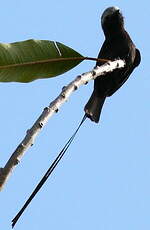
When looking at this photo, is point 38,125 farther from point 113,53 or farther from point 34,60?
point 113,53

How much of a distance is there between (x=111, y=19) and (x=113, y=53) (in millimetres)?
385

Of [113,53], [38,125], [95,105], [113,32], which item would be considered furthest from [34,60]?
[113,32]

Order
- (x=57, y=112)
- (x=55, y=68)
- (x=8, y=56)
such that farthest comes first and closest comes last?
1. (x=55, y=68)
2. (x=8, y=56)
3. (x=57, y=112)

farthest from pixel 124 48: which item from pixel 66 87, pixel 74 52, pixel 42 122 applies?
pixel 42 122

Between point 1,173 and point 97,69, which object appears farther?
point 97,69

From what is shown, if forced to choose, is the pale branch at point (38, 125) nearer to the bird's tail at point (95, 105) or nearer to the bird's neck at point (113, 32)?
the bird's tail at point (95, 105)

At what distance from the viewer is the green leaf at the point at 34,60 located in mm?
2457

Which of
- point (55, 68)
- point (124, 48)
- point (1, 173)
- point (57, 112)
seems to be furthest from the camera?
point (124, 48)

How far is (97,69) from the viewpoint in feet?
8.29

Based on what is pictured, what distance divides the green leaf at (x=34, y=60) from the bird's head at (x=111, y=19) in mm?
2551

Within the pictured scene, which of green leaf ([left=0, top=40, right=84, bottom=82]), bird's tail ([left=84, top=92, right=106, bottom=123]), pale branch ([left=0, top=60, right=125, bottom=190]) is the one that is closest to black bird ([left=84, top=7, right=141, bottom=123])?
bird's tail ([left=84, top=92, right=106, bottom=123])

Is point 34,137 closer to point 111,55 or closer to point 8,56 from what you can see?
point 8,56

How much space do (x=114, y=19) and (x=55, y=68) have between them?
2.77 m

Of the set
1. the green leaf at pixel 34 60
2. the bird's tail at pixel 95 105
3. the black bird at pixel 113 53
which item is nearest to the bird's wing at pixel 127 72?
the black bird at pixel 113 53
